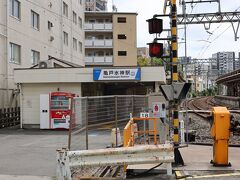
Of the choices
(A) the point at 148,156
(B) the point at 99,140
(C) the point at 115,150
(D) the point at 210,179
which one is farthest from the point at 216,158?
(B) the point at 99,140

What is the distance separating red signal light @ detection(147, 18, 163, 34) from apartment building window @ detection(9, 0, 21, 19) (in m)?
18.5

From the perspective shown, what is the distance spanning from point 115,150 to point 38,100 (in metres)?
16.1

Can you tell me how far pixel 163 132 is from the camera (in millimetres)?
13953

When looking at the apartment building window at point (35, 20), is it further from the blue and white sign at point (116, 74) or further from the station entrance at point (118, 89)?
the blue and white sign at point (116, 74)

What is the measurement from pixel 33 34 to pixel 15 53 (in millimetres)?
3525

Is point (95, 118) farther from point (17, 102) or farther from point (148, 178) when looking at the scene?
point (17, 102)

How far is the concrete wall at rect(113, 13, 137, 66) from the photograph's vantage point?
193 ft

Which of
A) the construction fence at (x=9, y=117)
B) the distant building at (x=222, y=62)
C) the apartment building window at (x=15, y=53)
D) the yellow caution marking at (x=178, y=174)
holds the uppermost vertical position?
the distant building at (x=222, y=62)

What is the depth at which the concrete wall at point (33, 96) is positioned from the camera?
23.5 metres

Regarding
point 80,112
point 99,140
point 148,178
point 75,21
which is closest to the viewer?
point 148,178

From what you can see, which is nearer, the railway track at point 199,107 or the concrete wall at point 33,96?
the railway track at point 199,107

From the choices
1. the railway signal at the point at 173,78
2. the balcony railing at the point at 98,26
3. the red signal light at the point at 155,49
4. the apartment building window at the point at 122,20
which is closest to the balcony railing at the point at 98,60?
the balcony railing at the point at 98,26

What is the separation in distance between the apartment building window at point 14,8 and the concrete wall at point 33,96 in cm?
590

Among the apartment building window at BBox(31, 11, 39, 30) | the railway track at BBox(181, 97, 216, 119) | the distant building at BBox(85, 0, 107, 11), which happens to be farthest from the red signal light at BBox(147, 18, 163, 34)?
the distant building at BBox(85, 0, 107, 11)
